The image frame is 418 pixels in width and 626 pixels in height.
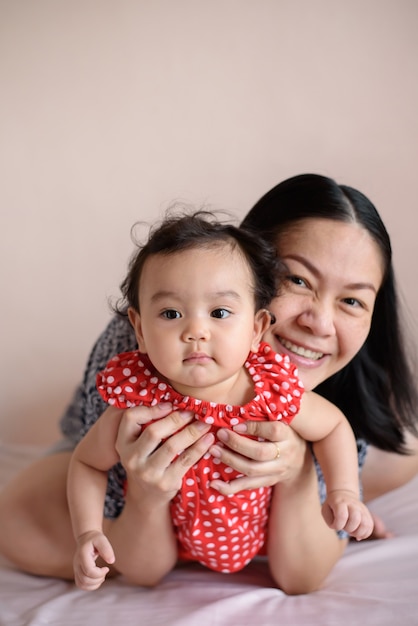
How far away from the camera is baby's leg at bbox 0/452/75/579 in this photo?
143 cm

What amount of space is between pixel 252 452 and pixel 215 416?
3.7 inches

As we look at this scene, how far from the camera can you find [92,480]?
121 cm

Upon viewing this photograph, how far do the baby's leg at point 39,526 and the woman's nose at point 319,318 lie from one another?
0.69m

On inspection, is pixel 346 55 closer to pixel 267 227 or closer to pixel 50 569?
pixel 267 227

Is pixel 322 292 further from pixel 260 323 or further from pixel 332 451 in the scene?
pixel 332 451

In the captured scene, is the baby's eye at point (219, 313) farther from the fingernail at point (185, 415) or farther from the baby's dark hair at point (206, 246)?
the fingernail at point (185, 415)

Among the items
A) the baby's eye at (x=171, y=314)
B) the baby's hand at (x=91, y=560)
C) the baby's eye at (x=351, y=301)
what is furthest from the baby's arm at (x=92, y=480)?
the baby's eye at (x=351, y=301)

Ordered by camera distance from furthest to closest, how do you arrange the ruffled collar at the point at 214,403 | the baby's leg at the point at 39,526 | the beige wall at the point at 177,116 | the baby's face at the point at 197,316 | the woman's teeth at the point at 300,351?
the beige wall at the point at 177,116 < the baby's leg at the point at 39,526 < the woman's teeth at the point at 300,351 < the ruffled collar at the point at 214,403 < the baby's face at the point at 197,316

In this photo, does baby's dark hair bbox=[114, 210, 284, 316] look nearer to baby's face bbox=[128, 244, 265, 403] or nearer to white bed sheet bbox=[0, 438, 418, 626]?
baby's face bbox=[128, 244, 265, 403]

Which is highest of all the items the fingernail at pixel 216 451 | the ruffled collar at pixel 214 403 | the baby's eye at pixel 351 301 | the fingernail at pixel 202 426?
the baby's eye at pixel 351 301

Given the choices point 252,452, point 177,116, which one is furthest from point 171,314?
point 177,116

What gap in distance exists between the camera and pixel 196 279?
102cm

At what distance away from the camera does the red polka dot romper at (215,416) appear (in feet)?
3.68

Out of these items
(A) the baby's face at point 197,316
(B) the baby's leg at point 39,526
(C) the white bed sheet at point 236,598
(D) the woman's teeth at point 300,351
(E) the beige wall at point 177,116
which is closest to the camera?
(A) the baby's face at point 197,316
